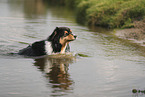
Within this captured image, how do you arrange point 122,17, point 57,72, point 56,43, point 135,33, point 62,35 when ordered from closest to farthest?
point 57,72, point 62,35, point 56,43, point 135,33, point 122,17

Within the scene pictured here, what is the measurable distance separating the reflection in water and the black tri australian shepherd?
0.29 meters

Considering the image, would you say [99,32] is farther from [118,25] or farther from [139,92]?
[139,92]

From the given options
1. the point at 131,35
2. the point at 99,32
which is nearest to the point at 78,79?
the point at 131,35

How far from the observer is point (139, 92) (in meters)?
6.18

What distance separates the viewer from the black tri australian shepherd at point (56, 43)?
8609mm

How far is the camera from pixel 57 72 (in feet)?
25.4

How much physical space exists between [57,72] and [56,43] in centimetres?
127

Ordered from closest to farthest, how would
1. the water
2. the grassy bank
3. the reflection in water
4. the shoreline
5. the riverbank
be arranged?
1. the water
2. the reflection in water
3. the shoreline
4. the riverbank
5. the grassy bank

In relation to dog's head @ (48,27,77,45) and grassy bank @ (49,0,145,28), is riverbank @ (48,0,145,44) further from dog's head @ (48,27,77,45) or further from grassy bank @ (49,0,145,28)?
dog's head @ (48,27,77,45)

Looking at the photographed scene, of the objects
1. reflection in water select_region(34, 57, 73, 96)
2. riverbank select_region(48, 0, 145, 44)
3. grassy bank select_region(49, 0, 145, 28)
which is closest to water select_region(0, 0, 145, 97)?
reflection in water select_region(34, 57, 73, 96)

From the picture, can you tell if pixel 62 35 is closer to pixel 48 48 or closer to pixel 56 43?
pixel 56 43

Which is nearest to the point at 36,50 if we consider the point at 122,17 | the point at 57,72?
the point at 57,72

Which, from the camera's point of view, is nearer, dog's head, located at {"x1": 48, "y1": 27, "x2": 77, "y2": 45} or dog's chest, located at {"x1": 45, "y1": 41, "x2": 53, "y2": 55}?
dog's head, located at {"x1": 48, "y1": 27, "x2": 77, "y2": 45}

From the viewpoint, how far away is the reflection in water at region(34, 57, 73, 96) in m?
6.37
